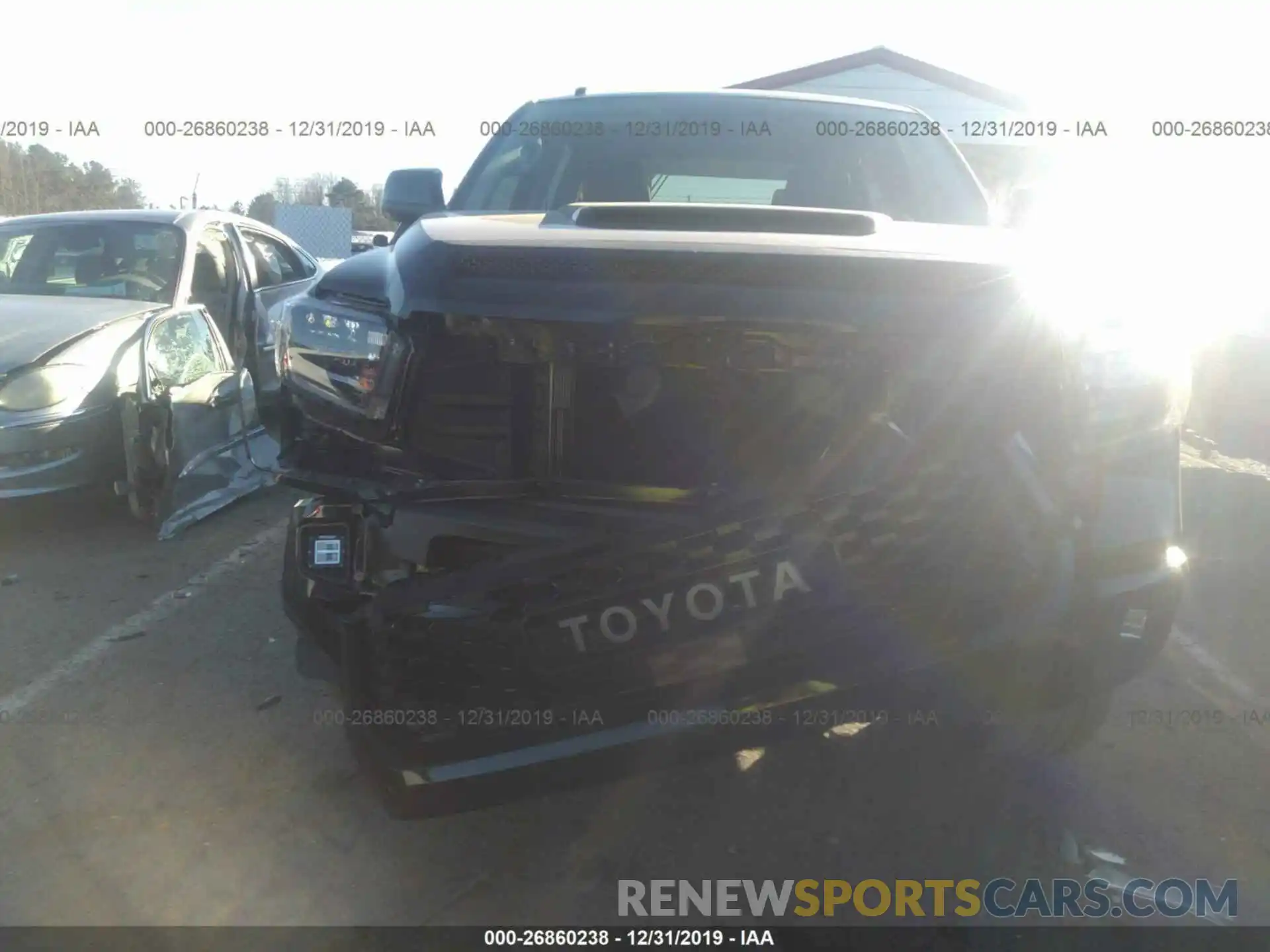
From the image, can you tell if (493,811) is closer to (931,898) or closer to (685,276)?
(931,898)

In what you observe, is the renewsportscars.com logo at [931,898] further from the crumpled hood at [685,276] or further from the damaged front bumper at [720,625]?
the crumpled hood at [685,276]

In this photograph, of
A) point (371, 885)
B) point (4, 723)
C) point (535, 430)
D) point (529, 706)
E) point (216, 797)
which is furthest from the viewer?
point (4, 723)

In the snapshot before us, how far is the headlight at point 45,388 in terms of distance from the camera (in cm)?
468

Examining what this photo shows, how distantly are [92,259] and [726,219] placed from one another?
499 centimetres

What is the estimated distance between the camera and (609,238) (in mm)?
2199

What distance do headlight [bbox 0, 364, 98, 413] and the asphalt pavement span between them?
139cm

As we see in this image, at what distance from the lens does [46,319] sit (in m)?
5.13

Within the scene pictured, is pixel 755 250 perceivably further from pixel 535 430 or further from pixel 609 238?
pixel 535 430

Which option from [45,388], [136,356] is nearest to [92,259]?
[136,356]

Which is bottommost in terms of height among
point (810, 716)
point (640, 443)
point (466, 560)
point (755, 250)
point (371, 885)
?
point (371, 885)

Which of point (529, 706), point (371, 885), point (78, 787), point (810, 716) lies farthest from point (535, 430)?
point (78, 787)

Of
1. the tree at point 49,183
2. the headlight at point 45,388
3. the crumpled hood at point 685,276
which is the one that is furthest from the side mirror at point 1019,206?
the tree at point 49,183

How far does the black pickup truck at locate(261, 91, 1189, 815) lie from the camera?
1984 mm

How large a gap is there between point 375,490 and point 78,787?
1459 mm
